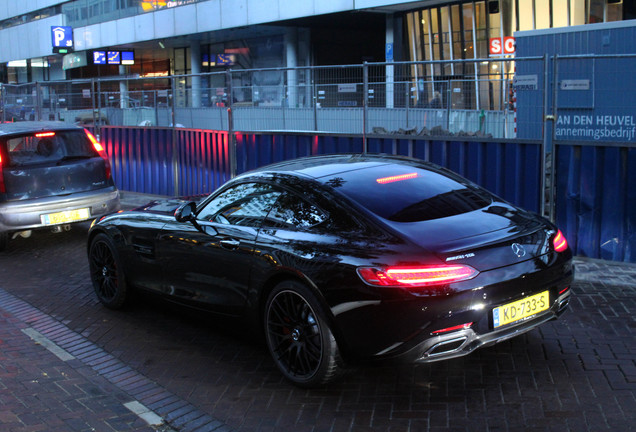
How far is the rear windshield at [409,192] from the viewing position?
463cm

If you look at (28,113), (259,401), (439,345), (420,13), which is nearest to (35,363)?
(259,401)

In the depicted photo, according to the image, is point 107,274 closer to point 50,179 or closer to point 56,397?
point 56,397

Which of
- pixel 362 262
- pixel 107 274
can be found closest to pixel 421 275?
pixel 362 262

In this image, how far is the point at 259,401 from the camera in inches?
178

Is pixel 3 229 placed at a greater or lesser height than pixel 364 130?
lesser

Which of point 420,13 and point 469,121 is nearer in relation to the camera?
point 469,121

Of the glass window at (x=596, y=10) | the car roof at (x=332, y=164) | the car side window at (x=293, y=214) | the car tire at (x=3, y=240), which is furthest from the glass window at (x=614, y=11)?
the car side window at (x=293, y=214)

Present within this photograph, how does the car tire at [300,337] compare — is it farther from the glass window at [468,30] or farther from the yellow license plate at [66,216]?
the glass window at [468,30]

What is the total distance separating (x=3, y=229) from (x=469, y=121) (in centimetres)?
620

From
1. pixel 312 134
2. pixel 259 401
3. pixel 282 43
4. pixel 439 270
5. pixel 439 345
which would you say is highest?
pixel 282 43

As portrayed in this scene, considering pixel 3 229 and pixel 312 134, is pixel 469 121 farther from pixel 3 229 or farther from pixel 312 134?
pixel 3 229

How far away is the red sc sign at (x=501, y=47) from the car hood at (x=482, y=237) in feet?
67.0

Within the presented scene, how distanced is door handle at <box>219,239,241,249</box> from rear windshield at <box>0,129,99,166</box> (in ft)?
16.8

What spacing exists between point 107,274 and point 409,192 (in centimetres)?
326
